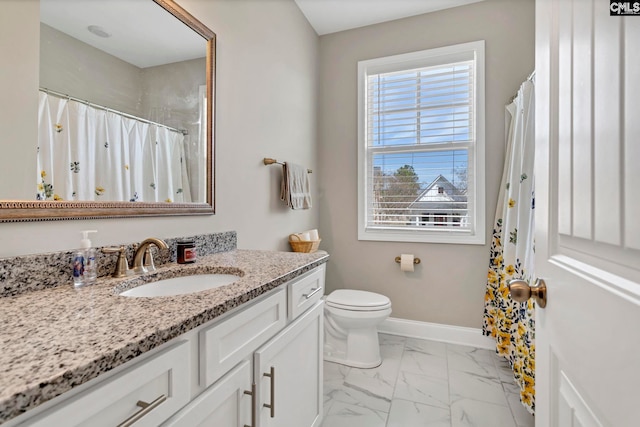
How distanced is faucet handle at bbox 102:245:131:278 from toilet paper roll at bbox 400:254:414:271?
2.06 meters

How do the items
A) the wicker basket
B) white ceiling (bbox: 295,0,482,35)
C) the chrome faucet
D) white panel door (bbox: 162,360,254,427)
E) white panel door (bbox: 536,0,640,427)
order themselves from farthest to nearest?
white ceiling (bbox: 295,0,482,35) → the wicker basket → the chrome faucet → white panel door (bbox: 162,360,254,427) → white panel door (bbox: 536,0,640,427)

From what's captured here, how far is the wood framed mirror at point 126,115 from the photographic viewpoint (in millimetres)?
924

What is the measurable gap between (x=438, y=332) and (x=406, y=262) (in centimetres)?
62

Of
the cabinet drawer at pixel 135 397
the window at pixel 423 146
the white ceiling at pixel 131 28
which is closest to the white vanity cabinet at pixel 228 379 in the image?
the cabinet drawer at pixel 135 397

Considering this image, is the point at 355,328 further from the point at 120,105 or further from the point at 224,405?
the point at 120,105

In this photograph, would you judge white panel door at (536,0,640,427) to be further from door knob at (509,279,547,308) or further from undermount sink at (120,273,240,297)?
undermount sink at (120,273,240,297)

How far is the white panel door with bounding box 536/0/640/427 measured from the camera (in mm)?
414

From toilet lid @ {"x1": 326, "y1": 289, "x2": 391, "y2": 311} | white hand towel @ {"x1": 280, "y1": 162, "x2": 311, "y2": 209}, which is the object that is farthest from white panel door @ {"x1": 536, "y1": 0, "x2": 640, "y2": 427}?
white hand towel @ {"x1": 280, "y1": 162, "x2": 311, "y2": 209}

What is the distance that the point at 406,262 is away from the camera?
8.59 feet

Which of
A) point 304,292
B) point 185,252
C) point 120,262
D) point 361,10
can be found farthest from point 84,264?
point 361,10

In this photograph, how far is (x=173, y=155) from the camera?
139 cm

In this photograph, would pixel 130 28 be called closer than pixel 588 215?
No

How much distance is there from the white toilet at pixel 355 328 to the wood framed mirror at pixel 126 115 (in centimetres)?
114

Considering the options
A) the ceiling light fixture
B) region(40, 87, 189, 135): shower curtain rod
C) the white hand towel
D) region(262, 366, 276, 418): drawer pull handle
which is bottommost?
region(262, 366, 276, 418): drawer pull handle
